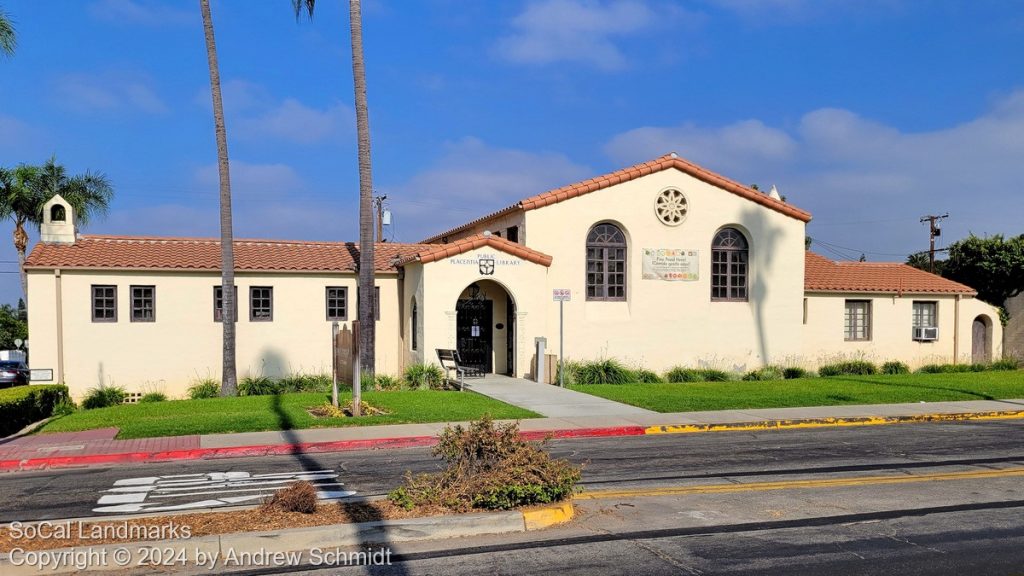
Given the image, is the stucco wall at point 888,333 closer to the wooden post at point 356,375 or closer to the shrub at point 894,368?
the shrub at point 894,368

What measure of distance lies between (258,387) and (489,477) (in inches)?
638

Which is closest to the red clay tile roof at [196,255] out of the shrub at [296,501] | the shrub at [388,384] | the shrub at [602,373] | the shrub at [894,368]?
the shrub at [388,384]

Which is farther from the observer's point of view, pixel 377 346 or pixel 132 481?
pixel 377 346

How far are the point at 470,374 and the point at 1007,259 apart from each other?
22510 mm

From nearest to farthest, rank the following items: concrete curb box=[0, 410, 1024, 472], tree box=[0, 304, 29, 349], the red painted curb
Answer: the red painted curb
concrete curb box=[0, 410, 1024, 472]
tree box=[0, 304, 29, 349]

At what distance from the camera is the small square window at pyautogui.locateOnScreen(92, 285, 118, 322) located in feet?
73.8

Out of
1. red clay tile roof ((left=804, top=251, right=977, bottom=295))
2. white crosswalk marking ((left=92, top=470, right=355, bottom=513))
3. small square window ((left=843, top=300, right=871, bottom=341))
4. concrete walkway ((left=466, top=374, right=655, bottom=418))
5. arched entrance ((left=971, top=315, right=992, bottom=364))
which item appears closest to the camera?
white crosswalk marking ((left=92, top=470, right=355, bottom=513))

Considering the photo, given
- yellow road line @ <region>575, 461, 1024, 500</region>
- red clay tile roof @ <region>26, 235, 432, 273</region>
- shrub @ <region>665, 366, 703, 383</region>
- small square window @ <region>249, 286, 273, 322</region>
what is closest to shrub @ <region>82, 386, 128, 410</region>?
red clay tile roof @ <region>26, 235, 432, 273</region>

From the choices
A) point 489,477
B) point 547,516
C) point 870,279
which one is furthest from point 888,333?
point 489,477

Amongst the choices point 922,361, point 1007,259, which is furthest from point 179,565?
point 1007,259

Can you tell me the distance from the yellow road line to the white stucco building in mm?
13310

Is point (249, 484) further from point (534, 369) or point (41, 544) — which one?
A: point (534, 369)

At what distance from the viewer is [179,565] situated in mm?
6773

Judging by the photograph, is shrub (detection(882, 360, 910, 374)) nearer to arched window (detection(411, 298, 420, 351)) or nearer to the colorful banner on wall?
the colorful banner on wall
